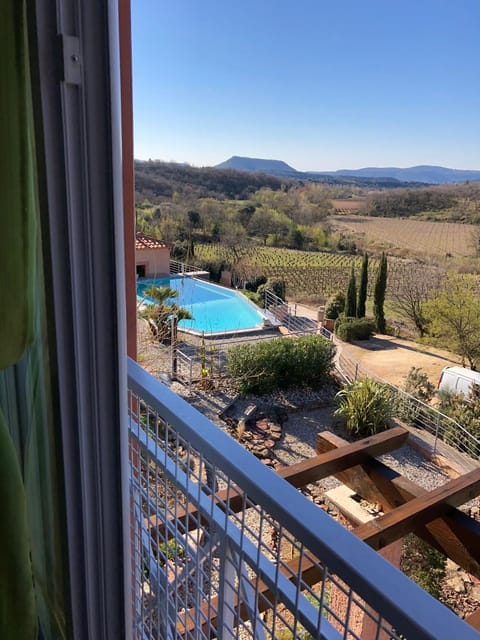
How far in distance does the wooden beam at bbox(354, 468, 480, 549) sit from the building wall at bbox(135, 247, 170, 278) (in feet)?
24.9

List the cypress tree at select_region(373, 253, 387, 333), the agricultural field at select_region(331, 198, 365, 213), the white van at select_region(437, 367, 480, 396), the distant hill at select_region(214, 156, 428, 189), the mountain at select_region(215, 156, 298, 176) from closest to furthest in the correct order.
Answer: the white van at select_region(437, 367, 480, 396) < the cypress tree at select_region(373, 253, 387, 333) < the distant hill at select_region(214, 156, 428, 189) < the agricultural field at select_region(331, 198, 365, 213) < the mountain at select_region(215, 156, 298, 176)

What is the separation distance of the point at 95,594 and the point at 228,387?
5.51 metres

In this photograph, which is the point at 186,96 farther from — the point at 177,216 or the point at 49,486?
the point at 49,486

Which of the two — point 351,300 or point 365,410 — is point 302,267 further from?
point 365,410

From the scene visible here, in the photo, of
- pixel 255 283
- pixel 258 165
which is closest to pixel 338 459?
pixel 255 283

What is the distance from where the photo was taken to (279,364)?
6.14 m

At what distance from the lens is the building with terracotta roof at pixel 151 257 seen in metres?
8.23

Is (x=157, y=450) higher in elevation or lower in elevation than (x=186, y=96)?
lower

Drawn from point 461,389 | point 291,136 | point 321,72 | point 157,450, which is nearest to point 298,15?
point 321,72

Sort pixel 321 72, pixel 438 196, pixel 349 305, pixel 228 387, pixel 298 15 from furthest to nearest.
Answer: pixel 321 72
pixel 298 15
pixel 438 196
pixel 349 305
pixel 228 387

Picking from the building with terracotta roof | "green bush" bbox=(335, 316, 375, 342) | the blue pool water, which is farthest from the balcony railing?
"green bush" bbox=(335, 316, 375, 342)

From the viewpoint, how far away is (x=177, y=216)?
1059 centimetres

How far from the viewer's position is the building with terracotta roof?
8234 millimetres

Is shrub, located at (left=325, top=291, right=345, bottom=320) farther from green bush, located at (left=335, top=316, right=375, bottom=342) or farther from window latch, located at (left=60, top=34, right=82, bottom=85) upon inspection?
window latch, located at (left=60, top=34, right=82, bottom=85)
